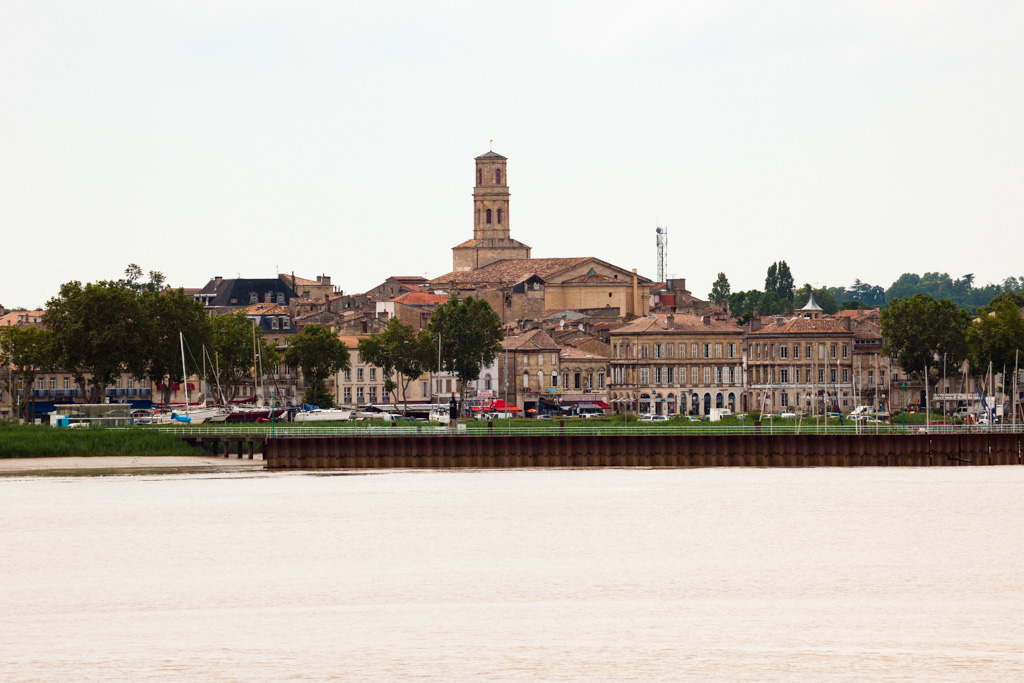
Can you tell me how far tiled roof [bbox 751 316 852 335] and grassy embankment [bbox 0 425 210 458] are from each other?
75.1 meters

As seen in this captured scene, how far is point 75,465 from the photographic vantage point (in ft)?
245

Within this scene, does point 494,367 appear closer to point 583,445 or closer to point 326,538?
point 583,445

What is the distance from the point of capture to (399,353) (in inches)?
5423

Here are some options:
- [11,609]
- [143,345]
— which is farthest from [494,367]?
[11,609]

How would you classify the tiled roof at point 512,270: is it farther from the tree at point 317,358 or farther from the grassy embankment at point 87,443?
the grassy embankment at point 87,443

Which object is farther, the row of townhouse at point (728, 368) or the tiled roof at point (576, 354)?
the tiled roof at point (576, 354)

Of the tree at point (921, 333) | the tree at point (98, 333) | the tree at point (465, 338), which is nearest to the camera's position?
the tree at point (98, 333)

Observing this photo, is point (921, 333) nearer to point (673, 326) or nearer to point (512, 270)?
point (673, 326)

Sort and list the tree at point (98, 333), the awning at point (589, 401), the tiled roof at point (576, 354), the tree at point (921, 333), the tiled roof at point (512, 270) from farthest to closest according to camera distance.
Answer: the tiled roof at point (512, 270), the tiled roof at point (576, 354), the awning at point (589, 401), the tree at point (921, 333), the tree at point (98, 333)

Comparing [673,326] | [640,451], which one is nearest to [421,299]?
[673,326]

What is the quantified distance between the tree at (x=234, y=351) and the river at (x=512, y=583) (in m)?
66.6

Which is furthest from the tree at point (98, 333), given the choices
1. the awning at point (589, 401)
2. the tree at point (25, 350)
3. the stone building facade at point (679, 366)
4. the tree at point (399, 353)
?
the stone building facade at point (679, 366)

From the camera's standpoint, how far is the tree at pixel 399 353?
13762cm

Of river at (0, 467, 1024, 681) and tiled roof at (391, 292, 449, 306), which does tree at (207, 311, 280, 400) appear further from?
river at (0, 467, 1024, 681)
